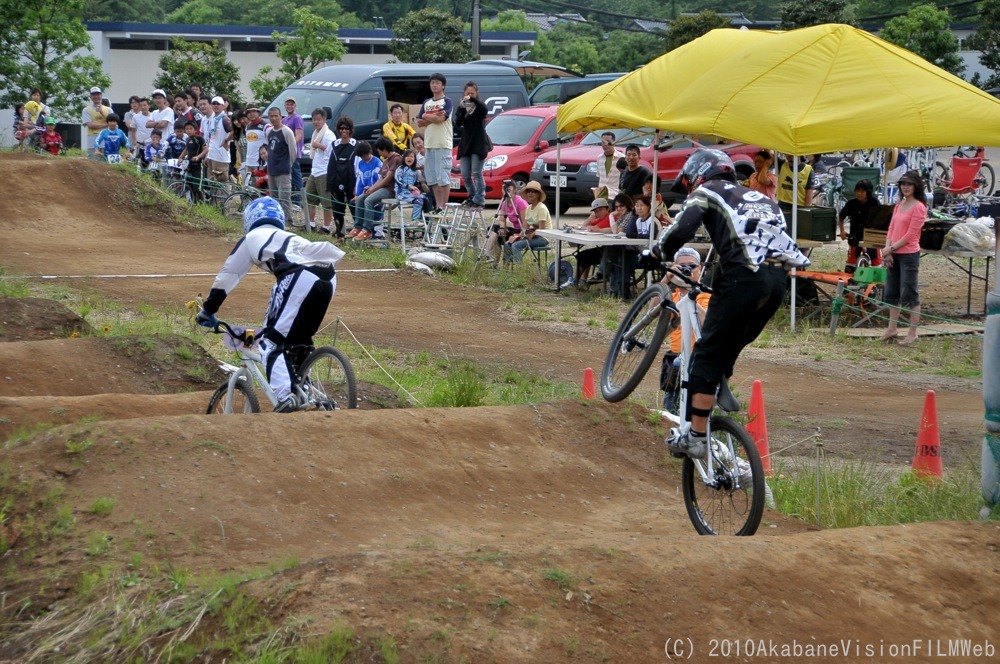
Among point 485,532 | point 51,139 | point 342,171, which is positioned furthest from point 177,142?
point 485,532

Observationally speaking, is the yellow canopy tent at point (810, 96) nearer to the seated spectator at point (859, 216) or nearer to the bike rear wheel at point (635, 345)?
the seated spectator at point (859, 216)

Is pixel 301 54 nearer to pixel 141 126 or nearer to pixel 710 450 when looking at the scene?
pixel 141 126

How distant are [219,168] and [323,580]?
18.7 metres

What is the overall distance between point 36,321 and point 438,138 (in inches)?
328

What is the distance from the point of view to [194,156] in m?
22.3

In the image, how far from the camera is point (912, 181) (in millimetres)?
13883

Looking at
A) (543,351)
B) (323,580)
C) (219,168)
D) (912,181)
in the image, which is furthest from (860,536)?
(219,168)

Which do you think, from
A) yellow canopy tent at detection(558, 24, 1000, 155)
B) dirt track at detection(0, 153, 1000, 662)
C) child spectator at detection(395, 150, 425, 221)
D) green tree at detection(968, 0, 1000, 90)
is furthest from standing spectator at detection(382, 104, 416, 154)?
green tree at detection(968, 0, 1000, 90)

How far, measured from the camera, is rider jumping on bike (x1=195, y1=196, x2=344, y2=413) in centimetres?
782

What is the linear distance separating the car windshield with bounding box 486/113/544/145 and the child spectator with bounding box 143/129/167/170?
694cm

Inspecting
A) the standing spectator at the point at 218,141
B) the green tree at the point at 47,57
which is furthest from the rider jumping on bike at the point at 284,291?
the green tree at the point at 47,57

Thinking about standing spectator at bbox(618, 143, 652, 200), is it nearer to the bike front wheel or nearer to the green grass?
the green grass

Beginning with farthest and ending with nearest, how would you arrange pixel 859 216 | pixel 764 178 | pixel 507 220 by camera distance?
pixel 507 220, pixel 859 216, pixel 764 178

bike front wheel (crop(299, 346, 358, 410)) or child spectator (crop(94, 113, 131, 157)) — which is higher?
child spectator (crop(94, 113, 131, 157))
